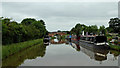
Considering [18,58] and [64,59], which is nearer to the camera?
[64,59]

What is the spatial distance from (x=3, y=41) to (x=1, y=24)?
Answer: 2.06 m

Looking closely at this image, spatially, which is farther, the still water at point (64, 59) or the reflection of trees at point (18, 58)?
the reflection of trees at point (18, 58)

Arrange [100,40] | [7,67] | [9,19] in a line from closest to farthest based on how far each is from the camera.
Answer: [7,67] → [9,19] → [100,40]

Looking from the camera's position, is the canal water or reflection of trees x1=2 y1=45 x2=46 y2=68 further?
reflection of trees x1=2 y1=45 x2=46 y2=68

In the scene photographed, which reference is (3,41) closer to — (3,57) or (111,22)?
(3,57)

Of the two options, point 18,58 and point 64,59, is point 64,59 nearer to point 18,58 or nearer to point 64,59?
point 64,59

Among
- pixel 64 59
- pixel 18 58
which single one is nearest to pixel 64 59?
→ pixel 64 59

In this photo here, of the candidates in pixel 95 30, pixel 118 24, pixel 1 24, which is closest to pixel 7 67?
pixel 1 24

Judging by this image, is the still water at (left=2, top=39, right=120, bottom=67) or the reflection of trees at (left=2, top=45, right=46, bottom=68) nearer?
the still water at (left=2, top=39, right=120, bottom=67)

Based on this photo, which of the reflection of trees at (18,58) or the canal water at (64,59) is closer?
the canal water at (64,59)

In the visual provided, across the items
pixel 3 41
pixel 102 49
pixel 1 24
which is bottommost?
pixel 102 49

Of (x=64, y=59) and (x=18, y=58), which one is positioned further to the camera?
(x=18, y=58)

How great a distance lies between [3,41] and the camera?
47.2 ft

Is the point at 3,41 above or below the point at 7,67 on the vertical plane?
above
